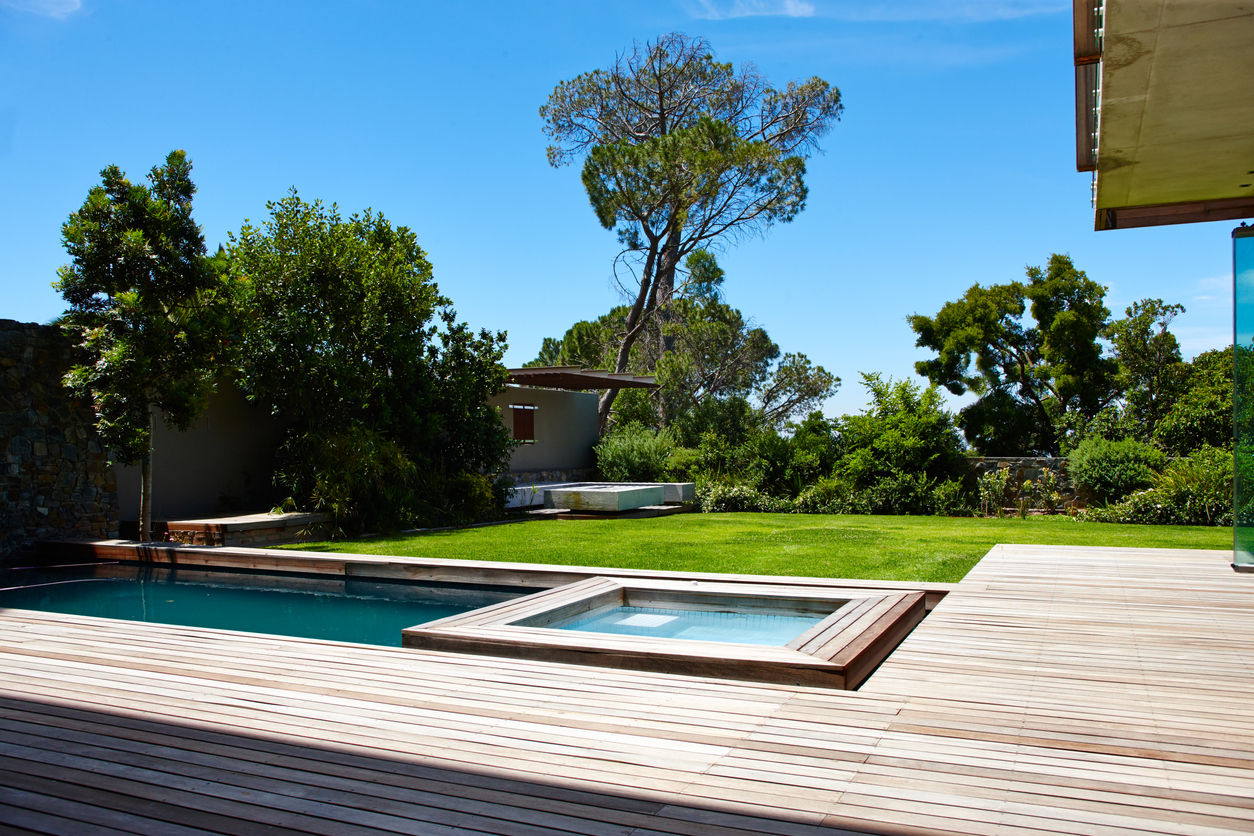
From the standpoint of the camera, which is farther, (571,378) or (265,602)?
(571,378)

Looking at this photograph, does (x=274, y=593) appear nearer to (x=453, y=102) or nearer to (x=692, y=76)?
(x=453, y=102)

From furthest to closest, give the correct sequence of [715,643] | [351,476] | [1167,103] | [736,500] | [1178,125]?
[736,500], [351,476], [1178,125], [1167,103], [715,643]

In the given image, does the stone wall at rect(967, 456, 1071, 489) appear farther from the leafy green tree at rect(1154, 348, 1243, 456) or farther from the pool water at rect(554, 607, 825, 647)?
the pool water at rect(554, 607, 825, 647)

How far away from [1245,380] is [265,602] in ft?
26.3

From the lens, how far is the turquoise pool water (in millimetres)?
6555

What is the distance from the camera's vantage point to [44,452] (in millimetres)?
9656

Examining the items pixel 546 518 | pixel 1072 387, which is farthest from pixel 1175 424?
pixel 546 518

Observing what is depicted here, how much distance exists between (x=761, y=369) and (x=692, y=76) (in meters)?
7.90

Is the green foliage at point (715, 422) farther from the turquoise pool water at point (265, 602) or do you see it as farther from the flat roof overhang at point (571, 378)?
the turquoise pool water at point (265, 602)

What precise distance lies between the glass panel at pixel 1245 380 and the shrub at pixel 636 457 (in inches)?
423

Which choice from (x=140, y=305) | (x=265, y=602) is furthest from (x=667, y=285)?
(x=265, y=602)

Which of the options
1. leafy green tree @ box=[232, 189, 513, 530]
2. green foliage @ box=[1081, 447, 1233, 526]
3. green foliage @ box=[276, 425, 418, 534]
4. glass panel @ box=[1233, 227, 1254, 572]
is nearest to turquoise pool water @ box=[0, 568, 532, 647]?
green foliage @ box=[276, 425, 418, 534]

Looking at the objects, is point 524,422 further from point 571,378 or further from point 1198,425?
point 1198,425

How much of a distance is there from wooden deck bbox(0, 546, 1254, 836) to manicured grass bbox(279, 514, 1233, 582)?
3003mm
